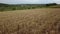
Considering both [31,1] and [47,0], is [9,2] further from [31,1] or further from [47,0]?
[47,0]

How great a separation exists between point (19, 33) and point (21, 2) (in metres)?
1.49

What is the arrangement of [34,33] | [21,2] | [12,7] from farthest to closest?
[21,2], [12,7], [34,33]

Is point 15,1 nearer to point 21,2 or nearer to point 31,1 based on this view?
point 21,2

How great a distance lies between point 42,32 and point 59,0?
1682 mm

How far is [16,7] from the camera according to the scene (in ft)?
6.68

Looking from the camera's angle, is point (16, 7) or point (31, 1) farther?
point (31, 1)

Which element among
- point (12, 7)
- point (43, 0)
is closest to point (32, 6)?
point (43, 0)

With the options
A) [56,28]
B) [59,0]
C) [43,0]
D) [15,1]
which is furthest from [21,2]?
[56,28]

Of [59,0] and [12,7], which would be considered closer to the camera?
[12,7]

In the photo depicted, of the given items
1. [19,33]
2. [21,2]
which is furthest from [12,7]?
[19,33]

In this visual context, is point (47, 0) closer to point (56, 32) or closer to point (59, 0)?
point (59, 0)

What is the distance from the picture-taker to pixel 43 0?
7.16ft

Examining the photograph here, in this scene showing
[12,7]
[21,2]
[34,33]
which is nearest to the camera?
[34,33]

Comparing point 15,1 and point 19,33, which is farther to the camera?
point 15,1
